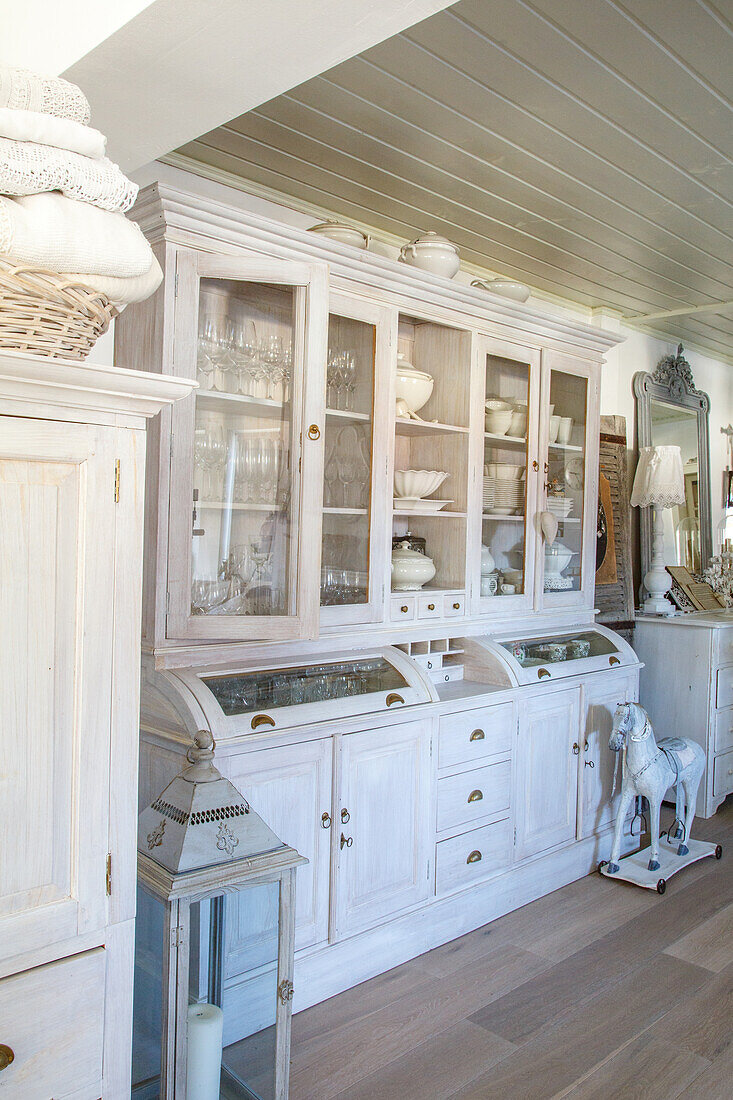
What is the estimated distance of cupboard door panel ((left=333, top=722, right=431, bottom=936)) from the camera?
2.33 metres

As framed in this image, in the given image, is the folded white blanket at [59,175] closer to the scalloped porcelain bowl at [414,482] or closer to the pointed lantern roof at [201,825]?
the pointed lantern roof at [201,825]

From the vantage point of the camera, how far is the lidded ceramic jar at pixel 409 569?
283cm

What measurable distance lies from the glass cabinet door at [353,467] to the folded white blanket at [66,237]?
1336 mm

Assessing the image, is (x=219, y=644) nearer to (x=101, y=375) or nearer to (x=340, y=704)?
(x=340, y=704)

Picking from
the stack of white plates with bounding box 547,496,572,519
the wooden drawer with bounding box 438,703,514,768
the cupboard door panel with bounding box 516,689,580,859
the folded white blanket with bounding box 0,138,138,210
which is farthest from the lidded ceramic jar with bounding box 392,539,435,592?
the folded white blanket with bounding box 0,138,138,210

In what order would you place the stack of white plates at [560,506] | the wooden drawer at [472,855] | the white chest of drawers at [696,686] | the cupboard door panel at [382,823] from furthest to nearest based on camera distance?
the white chest of drawers at [696,686], the stack of white plates at [560,506], the wooden drawer at [472,855], the cupboard door panel at [382,823]

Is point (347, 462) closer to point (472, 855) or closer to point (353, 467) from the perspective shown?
point (353, 467)

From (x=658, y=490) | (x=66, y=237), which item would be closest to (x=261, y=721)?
(x=66, y=237)

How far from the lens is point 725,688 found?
4.03 meters

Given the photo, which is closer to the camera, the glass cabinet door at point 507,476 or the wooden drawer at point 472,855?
the wooden drawer at point 472,855

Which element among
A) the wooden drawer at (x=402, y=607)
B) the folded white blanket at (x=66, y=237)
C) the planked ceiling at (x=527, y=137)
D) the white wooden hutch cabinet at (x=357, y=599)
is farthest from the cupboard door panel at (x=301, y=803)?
the planked ceiling at (x=527, y=137)

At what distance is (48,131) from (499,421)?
85.8 inches

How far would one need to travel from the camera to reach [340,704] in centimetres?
234

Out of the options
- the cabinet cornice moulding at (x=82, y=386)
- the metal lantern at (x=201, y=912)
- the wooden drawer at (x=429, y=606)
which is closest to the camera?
the cabinet cornice moulding at (x=82, y=386)
